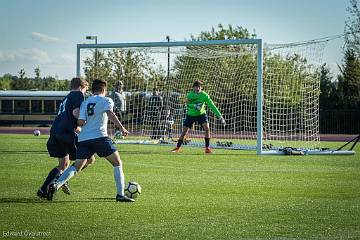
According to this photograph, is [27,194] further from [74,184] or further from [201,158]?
[201,158]

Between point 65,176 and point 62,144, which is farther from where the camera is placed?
point 62,144

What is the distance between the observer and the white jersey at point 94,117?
11.3 metres

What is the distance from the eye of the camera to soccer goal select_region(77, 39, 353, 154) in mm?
26656

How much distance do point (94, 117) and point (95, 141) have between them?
0.36 m

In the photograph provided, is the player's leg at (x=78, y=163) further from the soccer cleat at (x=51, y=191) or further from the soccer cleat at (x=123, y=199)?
the soccer cleat at (x=123, y=199)

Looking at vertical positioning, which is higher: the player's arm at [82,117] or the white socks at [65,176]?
the player's arm at [82,117]

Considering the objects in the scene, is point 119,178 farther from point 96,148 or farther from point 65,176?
point 65,176

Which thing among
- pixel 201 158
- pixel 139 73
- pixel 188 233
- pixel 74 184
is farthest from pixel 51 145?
pixel 139 73

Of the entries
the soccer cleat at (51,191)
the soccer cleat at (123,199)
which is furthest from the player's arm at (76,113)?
the soccer cleat at (123,199)

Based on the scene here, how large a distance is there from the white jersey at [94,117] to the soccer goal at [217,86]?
13.3 metres

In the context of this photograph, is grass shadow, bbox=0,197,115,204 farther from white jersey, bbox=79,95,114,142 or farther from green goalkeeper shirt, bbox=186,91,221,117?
green goalkeeper shirt, bbox=186,91,221,117

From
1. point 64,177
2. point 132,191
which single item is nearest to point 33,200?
point 64,177

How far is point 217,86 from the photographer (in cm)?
2891

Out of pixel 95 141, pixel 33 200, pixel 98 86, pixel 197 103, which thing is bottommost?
pixel 33 200
